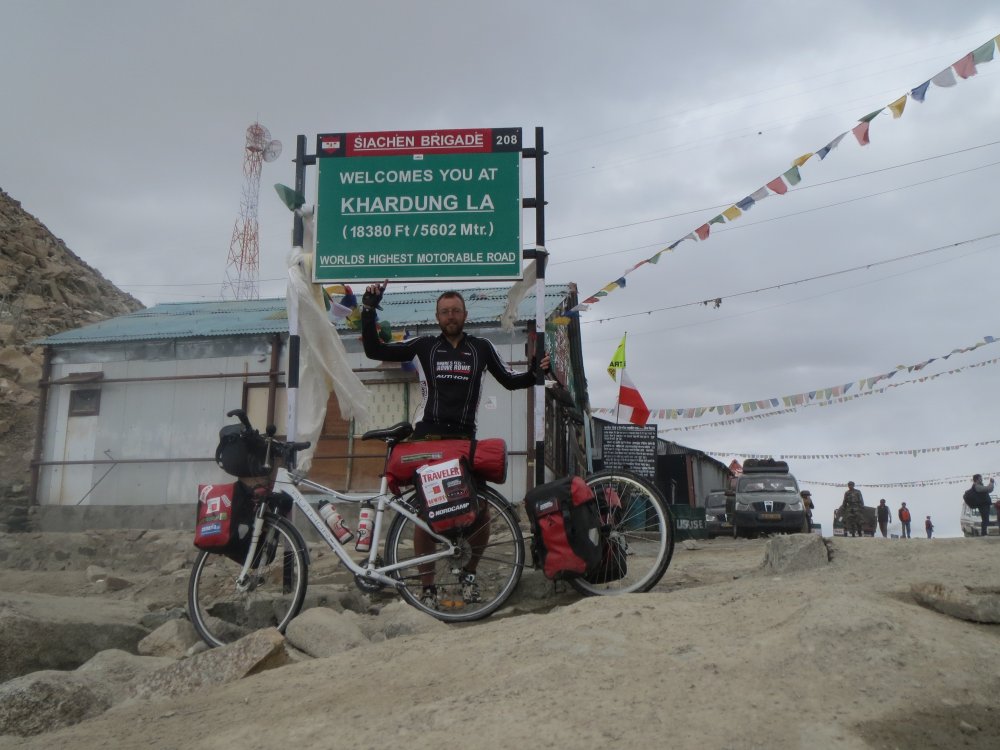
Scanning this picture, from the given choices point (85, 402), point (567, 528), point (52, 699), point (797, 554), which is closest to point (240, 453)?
point (52, 699)

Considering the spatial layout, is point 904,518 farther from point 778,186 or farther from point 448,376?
point 448,376

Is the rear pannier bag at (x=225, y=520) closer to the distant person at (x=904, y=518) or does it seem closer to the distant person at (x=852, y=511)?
the distant person at (x=852, y=511)

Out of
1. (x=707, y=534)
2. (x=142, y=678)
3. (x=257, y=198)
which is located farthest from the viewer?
(x=257, y=198)

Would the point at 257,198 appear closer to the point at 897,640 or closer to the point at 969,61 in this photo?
the point at 969,61

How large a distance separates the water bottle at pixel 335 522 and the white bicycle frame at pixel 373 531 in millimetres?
24

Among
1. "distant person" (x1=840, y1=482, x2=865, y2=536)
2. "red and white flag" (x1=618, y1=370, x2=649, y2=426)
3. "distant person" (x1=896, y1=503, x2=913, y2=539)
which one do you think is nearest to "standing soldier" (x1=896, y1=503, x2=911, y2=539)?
"distant person" (x1=896, y1=503, x2=913, y2=539)

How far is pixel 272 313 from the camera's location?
56.6ft

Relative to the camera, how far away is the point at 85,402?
16.1 metres

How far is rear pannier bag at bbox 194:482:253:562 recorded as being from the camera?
15.2 ft

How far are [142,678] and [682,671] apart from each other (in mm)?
2268

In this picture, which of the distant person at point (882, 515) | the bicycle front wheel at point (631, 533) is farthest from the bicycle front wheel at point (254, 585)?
the distant person at point (882, 515)

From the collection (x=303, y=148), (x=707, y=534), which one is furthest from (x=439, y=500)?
(x=707, y=534)

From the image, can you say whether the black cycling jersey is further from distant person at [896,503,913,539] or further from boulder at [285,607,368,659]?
distant person at [896,503,913,539]

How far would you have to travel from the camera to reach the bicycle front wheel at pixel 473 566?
440 centimetres
